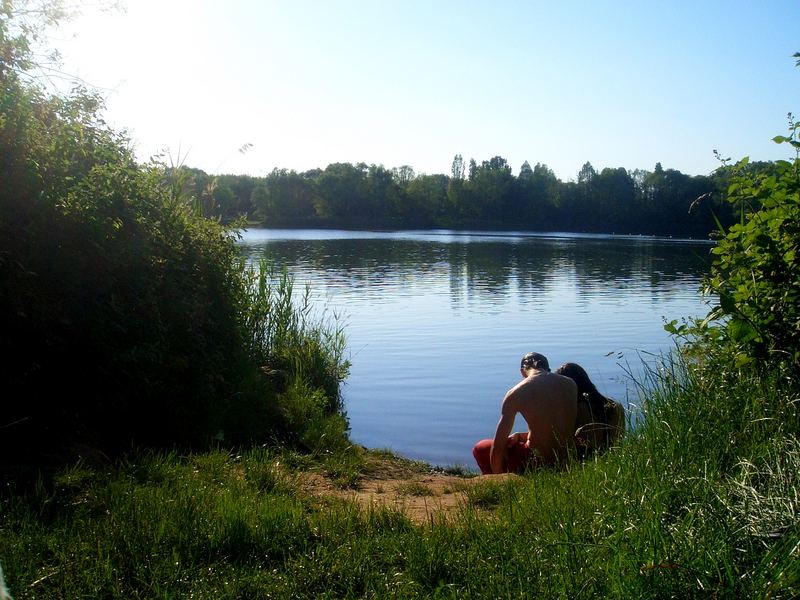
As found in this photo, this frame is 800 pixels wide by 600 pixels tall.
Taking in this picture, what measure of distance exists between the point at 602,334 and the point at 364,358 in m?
6.37

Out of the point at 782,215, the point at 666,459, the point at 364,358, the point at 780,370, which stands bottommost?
the point at 364,358

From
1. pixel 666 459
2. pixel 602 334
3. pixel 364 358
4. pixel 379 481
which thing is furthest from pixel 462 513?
pixel 602 334

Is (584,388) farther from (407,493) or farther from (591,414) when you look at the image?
(407,493)

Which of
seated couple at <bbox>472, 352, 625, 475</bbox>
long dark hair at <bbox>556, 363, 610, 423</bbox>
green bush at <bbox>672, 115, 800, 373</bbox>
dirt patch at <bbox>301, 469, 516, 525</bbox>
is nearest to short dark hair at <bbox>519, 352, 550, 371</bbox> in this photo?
seated couple at <bbox>472, 352, 625, 475</bbox>

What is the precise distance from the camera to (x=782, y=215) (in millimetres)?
5332

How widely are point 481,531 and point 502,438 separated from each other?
342 centimetres

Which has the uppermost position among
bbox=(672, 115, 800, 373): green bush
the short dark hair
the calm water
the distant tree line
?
the distant tree line

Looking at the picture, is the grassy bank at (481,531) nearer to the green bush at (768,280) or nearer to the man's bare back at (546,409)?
the green bush at (768,280)

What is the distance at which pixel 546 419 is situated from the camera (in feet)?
24.0

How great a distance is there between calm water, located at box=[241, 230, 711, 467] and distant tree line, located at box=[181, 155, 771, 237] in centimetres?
8151

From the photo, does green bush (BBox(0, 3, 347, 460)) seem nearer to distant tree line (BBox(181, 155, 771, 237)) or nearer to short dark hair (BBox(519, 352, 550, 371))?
short dark hair (BBox(519, 352, 550, 371))

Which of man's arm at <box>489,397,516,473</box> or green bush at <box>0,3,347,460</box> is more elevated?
green bush at <box>0,3,347,460</box>

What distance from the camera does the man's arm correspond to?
758 cm

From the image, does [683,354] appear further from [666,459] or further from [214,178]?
[214,178]
